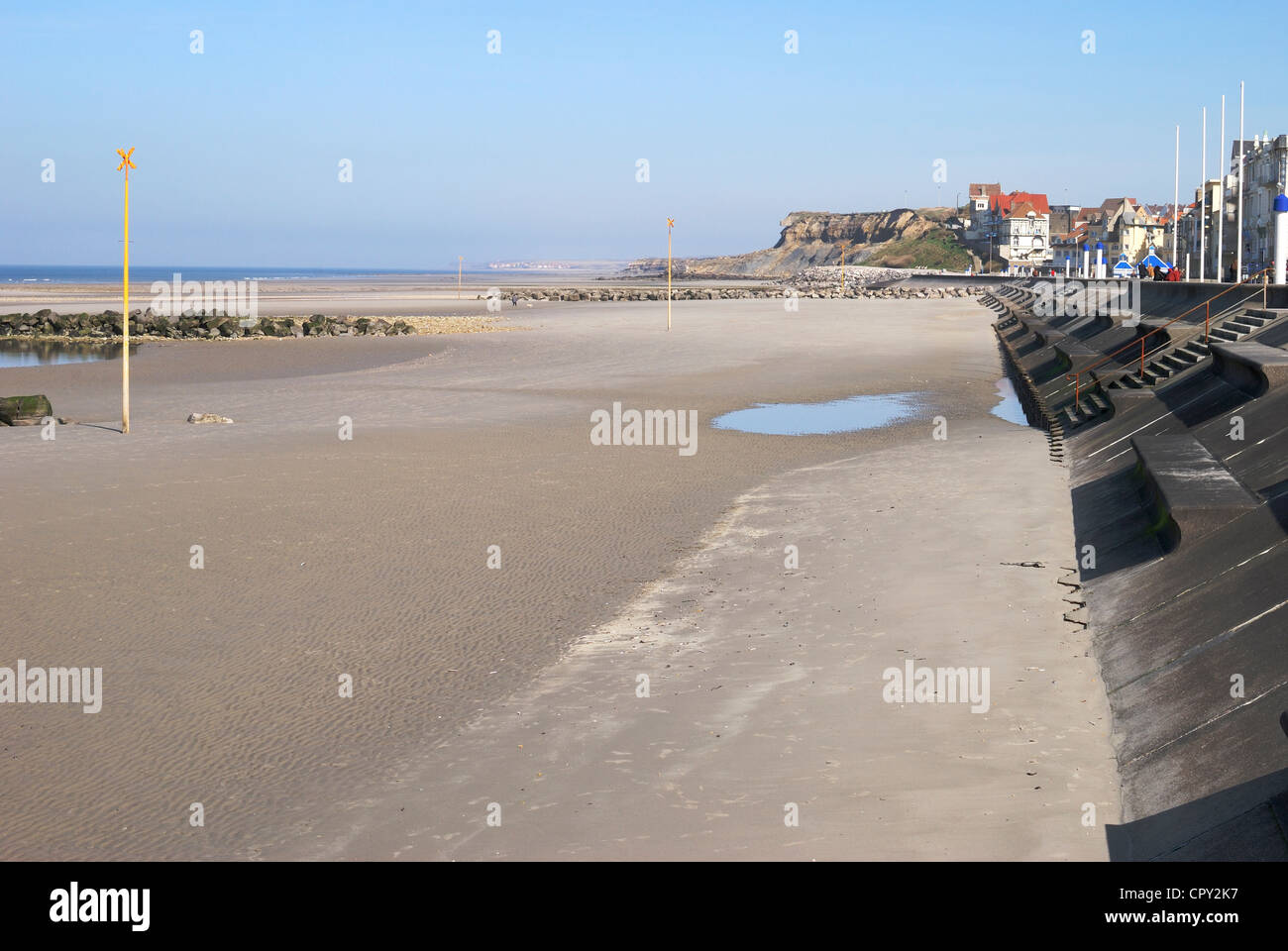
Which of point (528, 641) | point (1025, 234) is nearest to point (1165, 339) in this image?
point (528, 641)

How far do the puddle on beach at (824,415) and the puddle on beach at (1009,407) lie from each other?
1.77 metres

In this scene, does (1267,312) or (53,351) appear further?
(53,351)

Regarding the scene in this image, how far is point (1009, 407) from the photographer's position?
1122 inches

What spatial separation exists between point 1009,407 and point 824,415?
4926mm

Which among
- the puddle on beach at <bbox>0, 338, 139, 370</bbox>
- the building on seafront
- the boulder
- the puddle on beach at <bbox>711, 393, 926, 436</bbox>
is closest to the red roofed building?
the building on seafront

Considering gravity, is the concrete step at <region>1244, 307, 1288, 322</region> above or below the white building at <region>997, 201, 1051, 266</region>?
below

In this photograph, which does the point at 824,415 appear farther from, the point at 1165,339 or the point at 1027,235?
the point at 1027,235

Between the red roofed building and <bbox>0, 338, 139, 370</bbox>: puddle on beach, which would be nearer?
<bbox>0, 338, 139, 370</bbox>: puddle on beach

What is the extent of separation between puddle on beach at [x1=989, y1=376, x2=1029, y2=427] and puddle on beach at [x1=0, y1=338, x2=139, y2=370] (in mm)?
29858

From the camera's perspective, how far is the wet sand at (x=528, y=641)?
7.08 meters

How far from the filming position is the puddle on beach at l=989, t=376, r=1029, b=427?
1032 inches

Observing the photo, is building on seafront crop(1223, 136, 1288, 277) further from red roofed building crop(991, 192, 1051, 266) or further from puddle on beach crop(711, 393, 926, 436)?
puddle on beach crop(711, 393, 926, 436)

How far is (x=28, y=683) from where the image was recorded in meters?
9.49
